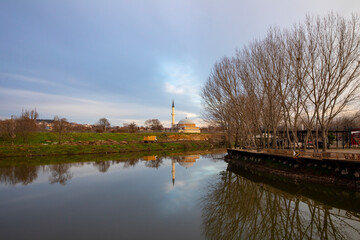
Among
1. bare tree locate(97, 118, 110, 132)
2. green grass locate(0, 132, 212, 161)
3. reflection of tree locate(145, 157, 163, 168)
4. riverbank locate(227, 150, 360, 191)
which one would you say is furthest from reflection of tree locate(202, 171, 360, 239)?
bare tree locate(97, 118, 110, 132)

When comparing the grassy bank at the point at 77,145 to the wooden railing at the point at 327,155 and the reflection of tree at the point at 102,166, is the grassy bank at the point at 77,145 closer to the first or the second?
the reflection of tree at the point at 102,166

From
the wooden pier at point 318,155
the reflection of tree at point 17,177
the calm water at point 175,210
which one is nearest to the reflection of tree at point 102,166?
the calm water at point 175,210

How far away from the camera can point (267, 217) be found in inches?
411

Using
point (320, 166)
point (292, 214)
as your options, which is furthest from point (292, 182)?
point (292, 214)

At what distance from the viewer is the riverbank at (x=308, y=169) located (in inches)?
568

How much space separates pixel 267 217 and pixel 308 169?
9565mm

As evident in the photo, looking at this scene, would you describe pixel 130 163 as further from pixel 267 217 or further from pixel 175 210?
pixel 267 217

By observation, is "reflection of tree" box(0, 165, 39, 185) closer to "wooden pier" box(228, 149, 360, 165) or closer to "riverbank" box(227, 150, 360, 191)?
"riverbank" box(227, 150, 360, 191)

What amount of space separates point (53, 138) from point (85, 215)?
4843 cm

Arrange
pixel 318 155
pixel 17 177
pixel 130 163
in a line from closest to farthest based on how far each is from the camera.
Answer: pixel 318 155, pixel 17 177, pixel 130 163

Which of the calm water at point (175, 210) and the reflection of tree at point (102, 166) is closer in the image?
the calm water at point (175, 210)

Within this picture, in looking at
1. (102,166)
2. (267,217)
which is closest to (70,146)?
(102,166)

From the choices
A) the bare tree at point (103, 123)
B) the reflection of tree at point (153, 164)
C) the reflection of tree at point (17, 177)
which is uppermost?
the bare tree at point (103, 123)

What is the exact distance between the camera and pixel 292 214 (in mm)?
10766
